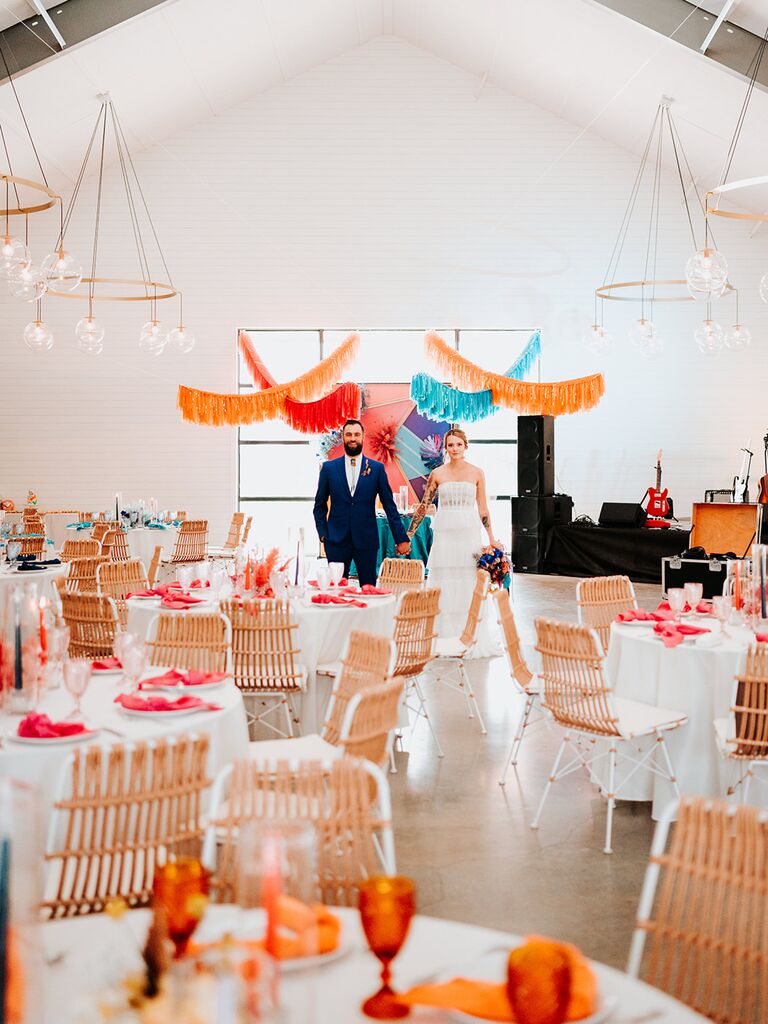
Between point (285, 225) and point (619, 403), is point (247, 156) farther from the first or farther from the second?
point (619, 403)

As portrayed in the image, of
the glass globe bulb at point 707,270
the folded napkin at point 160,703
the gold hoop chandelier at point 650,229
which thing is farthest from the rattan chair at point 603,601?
the gold hoop chandelier at point 650,229

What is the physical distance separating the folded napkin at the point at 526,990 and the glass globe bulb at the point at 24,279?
6443 mm

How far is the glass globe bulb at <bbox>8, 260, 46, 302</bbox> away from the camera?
714cm

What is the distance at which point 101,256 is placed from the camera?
15984 millimetres

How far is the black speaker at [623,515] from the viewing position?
1404 centimetres

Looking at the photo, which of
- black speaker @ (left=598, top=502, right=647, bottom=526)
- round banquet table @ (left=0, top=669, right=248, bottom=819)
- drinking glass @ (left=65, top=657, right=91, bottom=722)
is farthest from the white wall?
drinking glass @ (left=65, top=657, right=91, bottom=722)

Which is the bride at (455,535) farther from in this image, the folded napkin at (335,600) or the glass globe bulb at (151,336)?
the glass globe bulb at (151,336)

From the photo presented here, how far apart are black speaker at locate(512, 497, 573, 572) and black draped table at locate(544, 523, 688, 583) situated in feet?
0.41

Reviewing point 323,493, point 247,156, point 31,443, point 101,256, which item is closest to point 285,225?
point 247,156

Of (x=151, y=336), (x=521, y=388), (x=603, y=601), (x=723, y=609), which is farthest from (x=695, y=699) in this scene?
(x=521, y=388)

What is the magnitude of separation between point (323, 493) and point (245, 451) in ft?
29.8

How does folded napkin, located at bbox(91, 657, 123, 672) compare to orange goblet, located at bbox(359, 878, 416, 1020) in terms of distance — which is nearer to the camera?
orange goblet, located at bbox(359, 878, 416, 1020)

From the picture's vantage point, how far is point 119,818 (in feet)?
8.66

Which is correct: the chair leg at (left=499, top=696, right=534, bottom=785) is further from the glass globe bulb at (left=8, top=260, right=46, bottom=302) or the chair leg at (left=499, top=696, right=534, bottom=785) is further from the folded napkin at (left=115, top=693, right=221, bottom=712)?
the glass globe bulb at (left=8, top=260, right=46, bottom=302)
